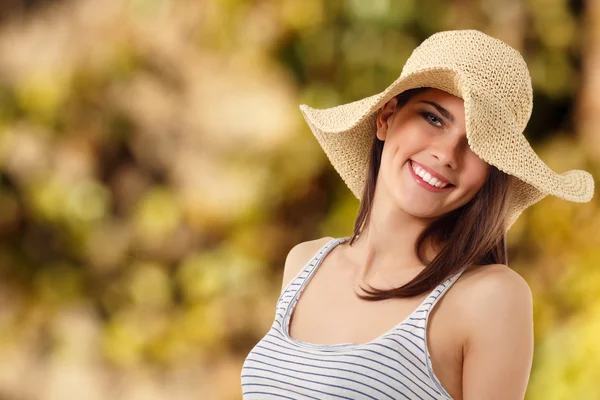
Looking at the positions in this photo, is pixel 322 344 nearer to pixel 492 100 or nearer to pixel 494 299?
pixel 494 299

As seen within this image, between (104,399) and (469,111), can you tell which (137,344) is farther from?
(469,111)

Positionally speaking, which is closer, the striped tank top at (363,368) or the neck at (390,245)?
the striped tank top at (363,368)

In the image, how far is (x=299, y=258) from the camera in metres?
1.71

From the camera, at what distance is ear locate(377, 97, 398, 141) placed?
1.49m

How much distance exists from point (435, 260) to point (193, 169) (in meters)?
1.81

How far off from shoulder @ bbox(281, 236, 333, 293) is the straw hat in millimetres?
280

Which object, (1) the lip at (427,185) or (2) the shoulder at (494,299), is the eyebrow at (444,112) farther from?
(2) the shoulder at (494,299)

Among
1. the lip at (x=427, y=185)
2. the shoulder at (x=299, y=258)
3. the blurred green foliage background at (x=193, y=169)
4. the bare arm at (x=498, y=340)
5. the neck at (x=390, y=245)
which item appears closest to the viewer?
the bare arm at (x=498, y=340)

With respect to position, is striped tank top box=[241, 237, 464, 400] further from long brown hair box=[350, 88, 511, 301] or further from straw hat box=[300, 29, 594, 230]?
straw hat box=[300, 29, 594, 230]

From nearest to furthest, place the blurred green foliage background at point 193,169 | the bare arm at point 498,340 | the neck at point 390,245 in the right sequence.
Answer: the bare arm at point 498,340 → the neck at point 390,245 → the blurred green foliage background at point 193,169

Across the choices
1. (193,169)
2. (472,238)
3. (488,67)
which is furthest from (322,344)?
(193,169)

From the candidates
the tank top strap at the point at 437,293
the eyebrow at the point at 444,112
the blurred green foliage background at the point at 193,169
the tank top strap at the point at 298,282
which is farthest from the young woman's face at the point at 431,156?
the blurred green foliage background at the point at 193,169

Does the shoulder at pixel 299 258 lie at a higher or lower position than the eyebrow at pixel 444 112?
lower

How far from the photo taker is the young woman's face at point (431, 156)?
1374mm
